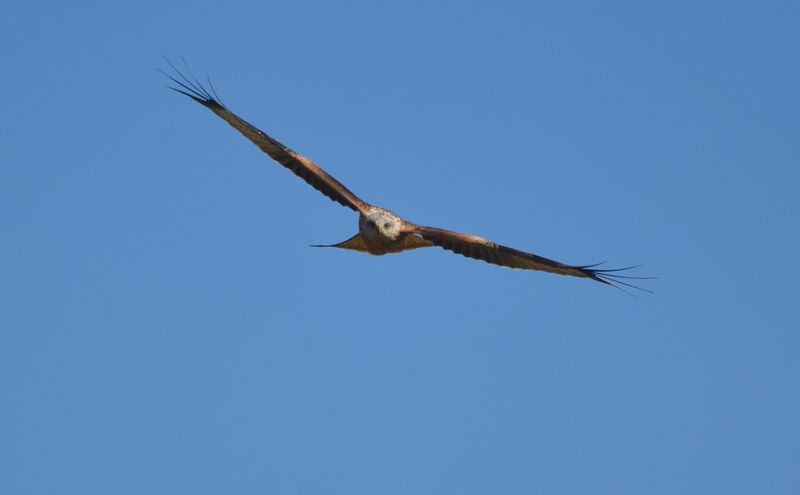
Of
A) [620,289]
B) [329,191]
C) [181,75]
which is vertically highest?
[181,75]

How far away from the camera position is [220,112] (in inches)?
779

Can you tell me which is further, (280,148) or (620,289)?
(280,148)

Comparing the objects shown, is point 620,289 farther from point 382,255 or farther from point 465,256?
point 382,255

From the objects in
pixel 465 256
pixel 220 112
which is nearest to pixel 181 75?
Result: pixel 220 112

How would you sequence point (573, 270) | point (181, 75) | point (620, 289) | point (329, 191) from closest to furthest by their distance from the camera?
1. point (620, 289)
2. point (573, 270)
3. point (329, 191)
4. point (181, 75)

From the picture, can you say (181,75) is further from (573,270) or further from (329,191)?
(573,270)

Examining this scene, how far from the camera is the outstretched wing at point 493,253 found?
17172 mm

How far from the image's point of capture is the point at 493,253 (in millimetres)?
17797

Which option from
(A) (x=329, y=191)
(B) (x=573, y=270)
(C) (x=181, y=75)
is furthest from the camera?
(C) (x=181, y=75)

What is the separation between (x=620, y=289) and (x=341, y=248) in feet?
14.5

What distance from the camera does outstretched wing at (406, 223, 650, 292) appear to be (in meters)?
17.2

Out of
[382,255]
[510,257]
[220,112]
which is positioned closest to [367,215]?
[382,255]

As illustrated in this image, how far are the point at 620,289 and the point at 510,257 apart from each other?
208 cm

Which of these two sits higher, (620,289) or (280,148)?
(280,148)
